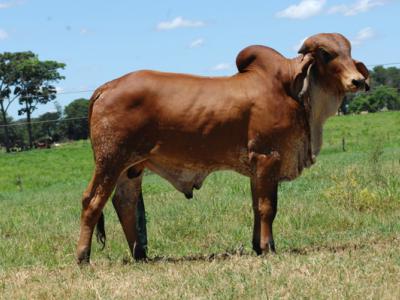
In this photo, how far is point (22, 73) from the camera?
182 feet

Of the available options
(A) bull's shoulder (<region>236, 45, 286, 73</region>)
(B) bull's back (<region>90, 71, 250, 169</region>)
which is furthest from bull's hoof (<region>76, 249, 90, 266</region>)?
(A) bull's shoulder (<region>236, 45, 286, 73</region>)

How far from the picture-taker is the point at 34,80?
5638cm

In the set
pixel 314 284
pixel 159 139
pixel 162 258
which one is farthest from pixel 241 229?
pixel 314 284

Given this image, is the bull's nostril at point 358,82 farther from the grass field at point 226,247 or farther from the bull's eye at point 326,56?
the grass field at point 226,247

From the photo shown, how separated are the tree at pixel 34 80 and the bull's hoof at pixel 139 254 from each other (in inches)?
1866

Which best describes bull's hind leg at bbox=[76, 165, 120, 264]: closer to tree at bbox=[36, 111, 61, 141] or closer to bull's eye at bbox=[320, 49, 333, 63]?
bull's eye at bbox=[320, 49, 333, 63]

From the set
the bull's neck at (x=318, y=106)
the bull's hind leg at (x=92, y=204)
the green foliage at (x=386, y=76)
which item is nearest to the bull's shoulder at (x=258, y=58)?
the bull's neck at (x=318, y=106)

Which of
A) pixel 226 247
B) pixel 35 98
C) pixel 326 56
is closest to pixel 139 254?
pixel 226 247

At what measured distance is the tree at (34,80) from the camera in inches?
2148

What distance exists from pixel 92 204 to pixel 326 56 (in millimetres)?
2541

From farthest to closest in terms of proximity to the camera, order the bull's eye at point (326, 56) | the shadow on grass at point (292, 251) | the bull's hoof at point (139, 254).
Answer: the bull's hoof at point (139, 254)
the shadow on grass at point (292, 251)
the bull's eye at point (326, 56)

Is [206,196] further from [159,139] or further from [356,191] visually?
[159,139]

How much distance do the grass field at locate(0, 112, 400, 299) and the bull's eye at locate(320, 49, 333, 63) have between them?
172cm

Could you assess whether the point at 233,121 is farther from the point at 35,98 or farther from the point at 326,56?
the point at 35,98
